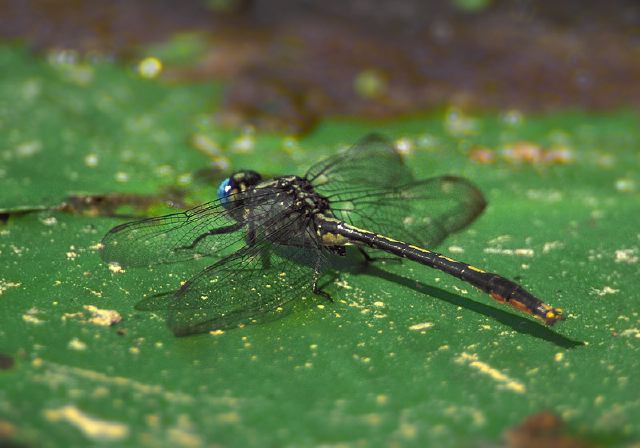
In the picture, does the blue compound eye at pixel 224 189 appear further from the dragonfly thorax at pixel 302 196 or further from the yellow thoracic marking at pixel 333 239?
the yellow thoracic marking at pixel 333 239

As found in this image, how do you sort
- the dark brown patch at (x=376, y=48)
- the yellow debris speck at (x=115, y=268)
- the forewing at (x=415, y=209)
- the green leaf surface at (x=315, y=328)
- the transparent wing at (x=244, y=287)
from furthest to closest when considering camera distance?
the dark brown patch at (x=376, y=48), the forewing at (x=415, y=209), the yellow debris speck at (x=115, y=268), the transparent wing at (x=244, y=287), the green leaf surface at (x=315, y=328)

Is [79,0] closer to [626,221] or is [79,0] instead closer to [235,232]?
[235,232]

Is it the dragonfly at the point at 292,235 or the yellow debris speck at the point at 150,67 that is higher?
the yellow debris speck at the point at 150,67

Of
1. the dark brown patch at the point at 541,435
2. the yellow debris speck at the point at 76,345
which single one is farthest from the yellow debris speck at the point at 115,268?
the dark brown patch at the point at 541,435

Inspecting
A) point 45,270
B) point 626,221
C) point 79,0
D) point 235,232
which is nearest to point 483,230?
point 626,221

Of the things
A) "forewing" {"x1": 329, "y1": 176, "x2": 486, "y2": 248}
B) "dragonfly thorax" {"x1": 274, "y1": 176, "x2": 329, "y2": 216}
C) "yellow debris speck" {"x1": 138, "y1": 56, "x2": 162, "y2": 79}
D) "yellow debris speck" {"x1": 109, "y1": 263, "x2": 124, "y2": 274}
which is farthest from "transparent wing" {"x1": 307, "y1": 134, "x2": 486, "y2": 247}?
"yellow debris speck" {"x1": 138, "y1": 56, "x2": 162, "y2": 79}

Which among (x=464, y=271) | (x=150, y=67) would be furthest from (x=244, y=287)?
(x=150, y=67)

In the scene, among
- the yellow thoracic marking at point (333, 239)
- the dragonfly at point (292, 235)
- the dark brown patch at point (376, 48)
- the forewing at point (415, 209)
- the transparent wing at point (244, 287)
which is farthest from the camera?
the dark brown patch at point (376, 48)
